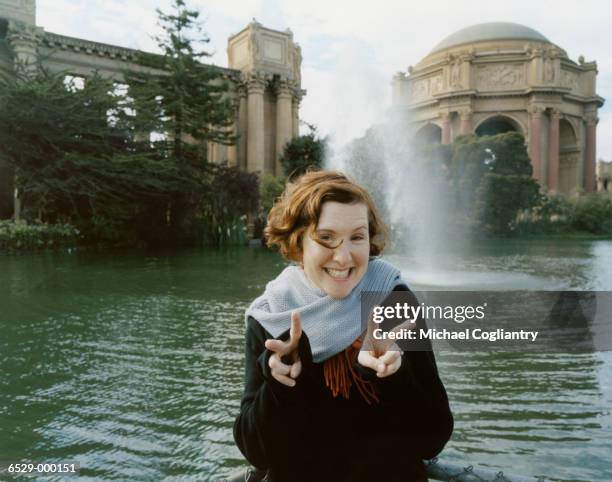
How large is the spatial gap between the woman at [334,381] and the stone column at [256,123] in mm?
38193

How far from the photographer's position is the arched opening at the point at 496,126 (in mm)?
51281

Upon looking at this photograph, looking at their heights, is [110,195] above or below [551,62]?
below

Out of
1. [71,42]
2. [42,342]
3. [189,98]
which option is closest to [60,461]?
[42,342]

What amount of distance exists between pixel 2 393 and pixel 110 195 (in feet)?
62.6

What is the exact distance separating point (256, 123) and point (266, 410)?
3937 centimetres

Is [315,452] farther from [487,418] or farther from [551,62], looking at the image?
[551,62]

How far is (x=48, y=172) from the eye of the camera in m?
21.2

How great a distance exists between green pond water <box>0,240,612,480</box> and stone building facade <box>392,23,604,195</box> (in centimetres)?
4333

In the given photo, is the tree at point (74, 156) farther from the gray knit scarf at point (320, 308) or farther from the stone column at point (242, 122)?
the gray knit scarf at point (320, 308)

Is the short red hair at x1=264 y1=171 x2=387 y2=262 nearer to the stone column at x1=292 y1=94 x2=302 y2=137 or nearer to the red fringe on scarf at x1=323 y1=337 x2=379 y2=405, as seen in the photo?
the red fringe on scarf at x1=323 y1=337 x2=379 y2=405

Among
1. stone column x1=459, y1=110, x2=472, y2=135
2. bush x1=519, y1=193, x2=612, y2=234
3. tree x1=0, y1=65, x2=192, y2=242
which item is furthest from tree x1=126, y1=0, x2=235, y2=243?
stone column x1=459, y1=110, x2=472, y2=135

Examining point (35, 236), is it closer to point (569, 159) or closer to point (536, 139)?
point (536, 139)

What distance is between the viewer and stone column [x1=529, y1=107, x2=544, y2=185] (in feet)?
159

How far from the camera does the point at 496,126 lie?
180ft
